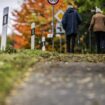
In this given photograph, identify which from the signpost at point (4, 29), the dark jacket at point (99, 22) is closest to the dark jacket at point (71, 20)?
the dark jacket at point (99, 22)

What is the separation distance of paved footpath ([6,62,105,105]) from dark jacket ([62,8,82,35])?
906 centimetres

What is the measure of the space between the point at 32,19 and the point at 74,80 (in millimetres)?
33630

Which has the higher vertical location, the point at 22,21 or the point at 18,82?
the point at 22,21

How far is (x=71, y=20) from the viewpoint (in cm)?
2147

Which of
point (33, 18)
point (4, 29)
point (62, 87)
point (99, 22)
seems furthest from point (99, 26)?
point (33, 18)

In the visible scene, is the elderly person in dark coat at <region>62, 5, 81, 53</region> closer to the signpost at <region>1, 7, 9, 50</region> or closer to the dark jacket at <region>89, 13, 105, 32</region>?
the dark jacket at <region>89, 13, 105, 32</region>

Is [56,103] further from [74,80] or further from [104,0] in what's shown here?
[104,0]

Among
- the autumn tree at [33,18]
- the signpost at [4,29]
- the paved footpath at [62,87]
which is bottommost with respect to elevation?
the paved footpath at [62,87]

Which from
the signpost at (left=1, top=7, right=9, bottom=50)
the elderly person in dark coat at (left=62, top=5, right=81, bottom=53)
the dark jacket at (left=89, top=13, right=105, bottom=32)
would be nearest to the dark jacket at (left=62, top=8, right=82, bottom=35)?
the elderly person in dark coat at (left=62, top=5, right=81, bottom=53)

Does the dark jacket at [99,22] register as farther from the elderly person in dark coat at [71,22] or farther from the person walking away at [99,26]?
the elderly person in dark coat at [71,22]

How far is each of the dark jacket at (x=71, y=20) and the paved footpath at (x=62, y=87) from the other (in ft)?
29.7

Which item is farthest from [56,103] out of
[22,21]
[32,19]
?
[22,21]

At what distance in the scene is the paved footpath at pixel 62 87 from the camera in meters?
8.57

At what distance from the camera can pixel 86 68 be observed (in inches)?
498
